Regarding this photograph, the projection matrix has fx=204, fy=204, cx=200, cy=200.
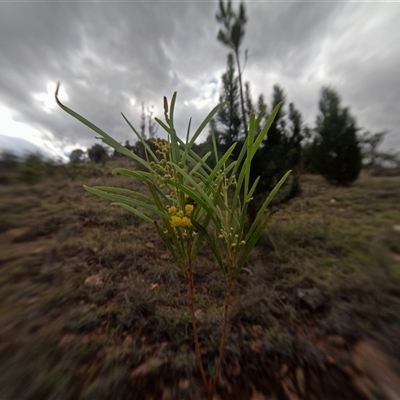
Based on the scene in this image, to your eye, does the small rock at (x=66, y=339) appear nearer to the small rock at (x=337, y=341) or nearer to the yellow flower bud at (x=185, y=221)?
the yellow flower bud at (x=185, y=221)

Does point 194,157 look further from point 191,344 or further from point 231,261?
point 191,344

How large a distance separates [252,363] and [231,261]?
69 cm

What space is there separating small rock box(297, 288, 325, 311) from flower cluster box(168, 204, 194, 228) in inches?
53.5

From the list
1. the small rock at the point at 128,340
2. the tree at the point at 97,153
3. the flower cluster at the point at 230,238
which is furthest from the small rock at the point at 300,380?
the tree at the point at 97,153

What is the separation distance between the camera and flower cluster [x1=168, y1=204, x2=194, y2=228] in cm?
71

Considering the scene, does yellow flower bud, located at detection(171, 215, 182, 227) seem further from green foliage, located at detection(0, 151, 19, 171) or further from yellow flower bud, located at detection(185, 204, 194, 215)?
green foliage, located at detection(0, 151, 19, 171)

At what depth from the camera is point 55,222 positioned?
2760mm

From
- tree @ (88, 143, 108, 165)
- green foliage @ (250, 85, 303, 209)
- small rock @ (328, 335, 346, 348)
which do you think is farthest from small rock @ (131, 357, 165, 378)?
tree @ (88, 143, 108, 165)

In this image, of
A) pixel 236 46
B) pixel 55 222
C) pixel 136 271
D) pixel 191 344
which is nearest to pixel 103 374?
pixel 191 344

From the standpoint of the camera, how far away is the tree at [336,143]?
6791mm

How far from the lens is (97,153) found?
10.4m

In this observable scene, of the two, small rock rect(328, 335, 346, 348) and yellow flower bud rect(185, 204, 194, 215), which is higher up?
yellow flower bud rect(185, 204, 194, 215)

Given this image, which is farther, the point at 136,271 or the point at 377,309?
the point at 136,271

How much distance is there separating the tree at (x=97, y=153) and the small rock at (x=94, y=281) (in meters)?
9.04
